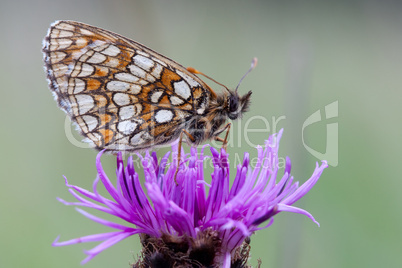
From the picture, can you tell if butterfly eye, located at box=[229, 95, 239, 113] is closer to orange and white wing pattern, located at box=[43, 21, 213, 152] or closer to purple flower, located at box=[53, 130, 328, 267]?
orange and white wing pattern, located at box=[43, 21, 213, 152]

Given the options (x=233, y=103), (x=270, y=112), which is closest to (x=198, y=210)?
(x=233, y=103)

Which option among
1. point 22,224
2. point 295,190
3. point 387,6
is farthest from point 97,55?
point 387,6

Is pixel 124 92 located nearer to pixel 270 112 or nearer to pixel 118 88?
pixel 118 88

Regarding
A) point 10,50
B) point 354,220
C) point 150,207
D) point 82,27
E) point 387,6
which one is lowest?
point 354,220

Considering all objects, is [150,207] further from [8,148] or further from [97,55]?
[8,148]

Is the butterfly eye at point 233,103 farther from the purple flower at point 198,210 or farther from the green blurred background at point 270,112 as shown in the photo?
the purple flower at point 198,210

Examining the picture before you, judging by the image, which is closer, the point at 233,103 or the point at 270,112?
the point at 233,103

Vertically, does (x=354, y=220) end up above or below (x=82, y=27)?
below
